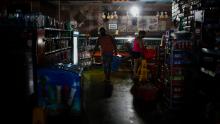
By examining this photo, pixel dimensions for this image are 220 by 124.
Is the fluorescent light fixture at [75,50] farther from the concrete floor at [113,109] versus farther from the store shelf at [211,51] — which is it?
the store shelf at [211,51]

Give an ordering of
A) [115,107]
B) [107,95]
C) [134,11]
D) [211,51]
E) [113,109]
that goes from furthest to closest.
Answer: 1. [134,11]
2. [107,95]
3. [115,107]
4. [113,109]
5. [211,51]

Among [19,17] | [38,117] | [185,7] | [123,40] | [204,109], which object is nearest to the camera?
[38,117]

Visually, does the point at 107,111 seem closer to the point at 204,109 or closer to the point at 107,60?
the point at 204,109

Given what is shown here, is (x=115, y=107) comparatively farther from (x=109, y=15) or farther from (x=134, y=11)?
(x=134, y=11)

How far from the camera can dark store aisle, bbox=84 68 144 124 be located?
354 inches

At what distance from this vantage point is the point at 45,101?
8797 mm

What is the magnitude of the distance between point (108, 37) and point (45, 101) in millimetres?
6360

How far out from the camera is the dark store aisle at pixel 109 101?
898 cm

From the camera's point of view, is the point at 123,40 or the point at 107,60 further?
the point at 123,40

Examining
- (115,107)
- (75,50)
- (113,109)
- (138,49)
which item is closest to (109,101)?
(115,107)

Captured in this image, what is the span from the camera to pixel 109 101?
36.9 ft

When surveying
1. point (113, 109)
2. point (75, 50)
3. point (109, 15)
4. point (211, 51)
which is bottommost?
point (113, 109)

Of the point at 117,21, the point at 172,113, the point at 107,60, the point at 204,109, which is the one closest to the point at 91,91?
the point at 107,60

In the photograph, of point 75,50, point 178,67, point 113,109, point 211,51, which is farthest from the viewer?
point 75,50
